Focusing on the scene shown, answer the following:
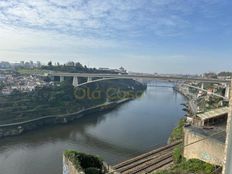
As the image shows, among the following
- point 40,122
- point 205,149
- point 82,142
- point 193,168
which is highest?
point 205,149

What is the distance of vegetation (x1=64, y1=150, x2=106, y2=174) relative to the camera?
15.1 feet

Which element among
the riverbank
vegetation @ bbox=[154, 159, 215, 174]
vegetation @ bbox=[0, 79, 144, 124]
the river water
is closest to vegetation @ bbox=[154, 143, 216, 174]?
vegetation @ bbox=[154, 159, 215, 174]

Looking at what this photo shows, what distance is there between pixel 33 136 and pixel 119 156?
506 centimetres

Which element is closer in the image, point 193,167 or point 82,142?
point 193,167

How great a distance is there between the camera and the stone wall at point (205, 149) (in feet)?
17.9

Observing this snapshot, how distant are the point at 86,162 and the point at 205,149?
2.35 metres

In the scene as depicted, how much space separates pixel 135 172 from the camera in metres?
7.62

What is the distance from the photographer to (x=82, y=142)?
13703 millimetres

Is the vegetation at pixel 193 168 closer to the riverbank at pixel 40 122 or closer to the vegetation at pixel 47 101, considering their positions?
the riverbank at pixel 40 122

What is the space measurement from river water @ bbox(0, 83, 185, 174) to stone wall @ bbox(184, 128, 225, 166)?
4.78 meters

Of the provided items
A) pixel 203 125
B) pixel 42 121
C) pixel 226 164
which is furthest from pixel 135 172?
pixel 42 121

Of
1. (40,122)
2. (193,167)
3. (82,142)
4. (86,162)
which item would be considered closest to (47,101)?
(40,122)

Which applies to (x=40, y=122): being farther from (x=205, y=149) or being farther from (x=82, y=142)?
Answer: (x=205, y=149)

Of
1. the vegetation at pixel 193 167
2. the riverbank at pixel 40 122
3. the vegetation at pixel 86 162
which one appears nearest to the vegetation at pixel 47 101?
the riverbank at pixel 40 122
